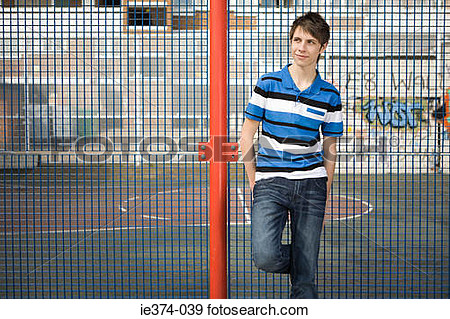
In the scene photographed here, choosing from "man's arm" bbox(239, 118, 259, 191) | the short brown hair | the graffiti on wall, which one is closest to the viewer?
the short brown hair

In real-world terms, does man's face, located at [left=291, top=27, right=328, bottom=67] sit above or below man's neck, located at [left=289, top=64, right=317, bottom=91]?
above

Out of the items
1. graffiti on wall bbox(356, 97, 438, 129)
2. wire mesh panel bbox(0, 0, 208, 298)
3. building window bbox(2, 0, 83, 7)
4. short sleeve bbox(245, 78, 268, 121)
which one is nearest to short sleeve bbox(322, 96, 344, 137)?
graffiti on wall bbox(356, 97, 438, 129)

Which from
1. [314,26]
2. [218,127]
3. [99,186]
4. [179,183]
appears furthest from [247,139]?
[179,183]

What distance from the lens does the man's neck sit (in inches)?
97.3

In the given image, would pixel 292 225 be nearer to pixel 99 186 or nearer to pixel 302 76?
pixel 302 76

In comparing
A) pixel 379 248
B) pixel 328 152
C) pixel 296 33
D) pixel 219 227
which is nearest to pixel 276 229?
pixel 219 227

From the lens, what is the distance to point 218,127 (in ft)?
8.42

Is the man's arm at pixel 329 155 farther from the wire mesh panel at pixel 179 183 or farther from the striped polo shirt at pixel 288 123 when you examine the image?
the wire mesh panel at pixel 179 183

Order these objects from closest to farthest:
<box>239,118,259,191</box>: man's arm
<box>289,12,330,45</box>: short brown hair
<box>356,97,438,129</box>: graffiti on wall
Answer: <box>289,12,330,45</box>: short brown hair < <box>239,118,259,191</box>: man's arm < <box>356,97,438,129</box>: graffiti on wall

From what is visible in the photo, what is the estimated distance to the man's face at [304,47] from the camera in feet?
7.89

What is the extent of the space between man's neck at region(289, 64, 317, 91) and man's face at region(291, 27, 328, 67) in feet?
0.12

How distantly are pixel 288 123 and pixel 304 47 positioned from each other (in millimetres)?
389

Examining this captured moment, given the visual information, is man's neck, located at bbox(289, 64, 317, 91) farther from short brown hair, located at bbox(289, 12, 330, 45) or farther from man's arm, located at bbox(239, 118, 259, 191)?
man's arm, located at bbox(239, 118, 259, 191)
